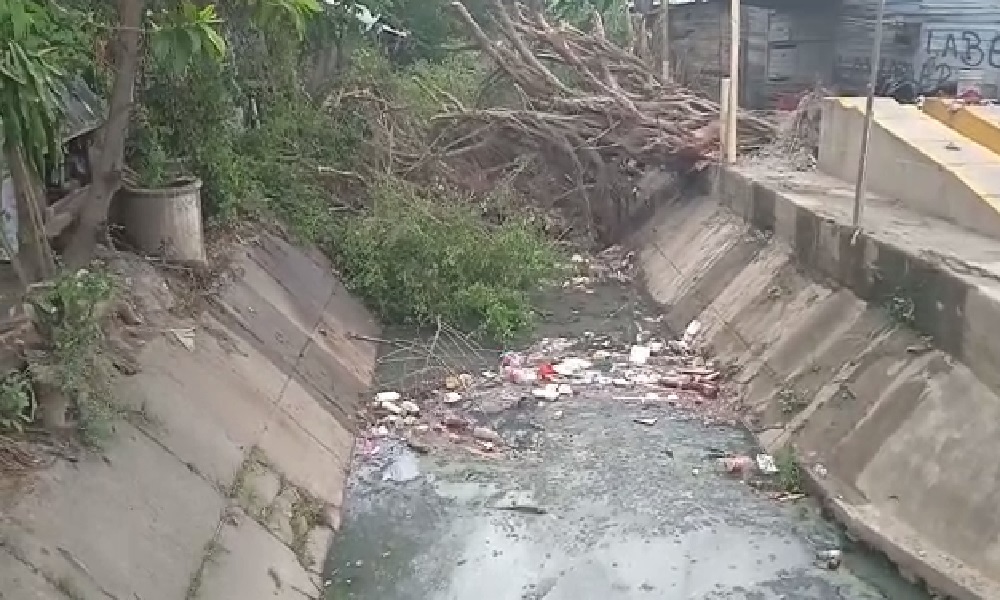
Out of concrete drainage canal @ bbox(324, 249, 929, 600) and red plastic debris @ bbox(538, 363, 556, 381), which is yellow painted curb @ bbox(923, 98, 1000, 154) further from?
red plastic debris @ bbox(538, 363, 556, 381)

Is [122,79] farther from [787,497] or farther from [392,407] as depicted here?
[787,497]

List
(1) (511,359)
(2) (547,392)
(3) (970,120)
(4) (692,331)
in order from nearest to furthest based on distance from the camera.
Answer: (2) (547,392) < (1) (511,359) < (4) (692,331) < (3) (970,120)

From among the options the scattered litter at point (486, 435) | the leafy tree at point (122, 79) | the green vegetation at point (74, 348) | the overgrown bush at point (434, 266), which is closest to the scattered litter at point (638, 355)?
the overgrown bush at point (434, 266)

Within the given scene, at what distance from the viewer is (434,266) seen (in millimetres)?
10148

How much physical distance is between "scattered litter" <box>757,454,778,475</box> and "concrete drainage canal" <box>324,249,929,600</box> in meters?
0.01

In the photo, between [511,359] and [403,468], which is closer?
[403,468]

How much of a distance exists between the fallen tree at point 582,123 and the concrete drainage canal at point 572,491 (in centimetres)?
337

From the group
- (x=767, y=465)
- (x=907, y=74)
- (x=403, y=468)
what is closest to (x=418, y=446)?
(x=403, y=468)

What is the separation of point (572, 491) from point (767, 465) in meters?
1.36

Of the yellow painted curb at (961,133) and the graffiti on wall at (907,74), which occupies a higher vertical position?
the yellow painted curb at (961,133)

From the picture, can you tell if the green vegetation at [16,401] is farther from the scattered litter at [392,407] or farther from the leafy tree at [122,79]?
the scattered litter at [392,407]

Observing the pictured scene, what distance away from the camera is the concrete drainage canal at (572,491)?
19.0ft

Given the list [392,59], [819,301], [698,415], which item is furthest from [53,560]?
[392,59]

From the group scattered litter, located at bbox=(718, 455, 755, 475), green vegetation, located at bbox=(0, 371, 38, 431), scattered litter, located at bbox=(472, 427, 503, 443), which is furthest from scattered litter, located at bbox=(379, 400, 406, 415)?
green vegetation, located at bbox=(0, 371, 38, 431)
